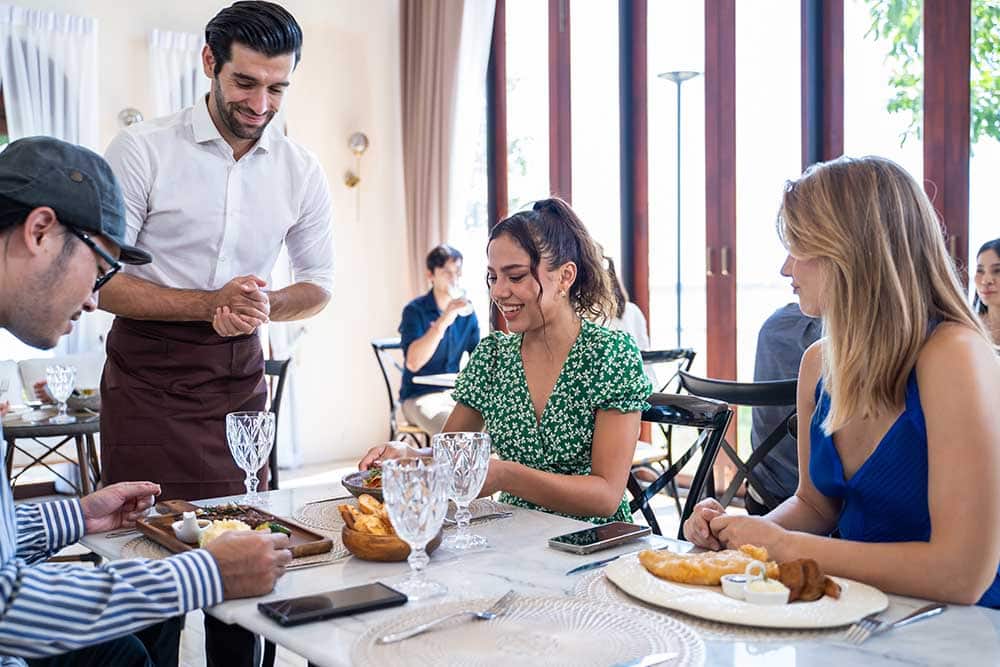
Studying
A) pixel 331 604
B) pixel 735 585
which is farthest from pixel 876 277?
pixel 331 604

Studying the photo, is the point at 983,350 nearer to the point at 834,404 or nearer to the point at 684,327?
the point at 834,404

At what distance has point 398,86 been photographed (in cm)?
699

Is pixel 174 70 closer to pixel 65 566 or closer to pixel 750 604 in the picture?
pixel 65 566

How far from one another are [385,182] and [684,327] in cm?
255

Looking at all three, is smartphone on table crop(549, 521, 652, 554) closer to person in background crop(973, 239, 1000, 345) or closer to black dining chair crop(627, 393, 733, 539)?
black dining chair crop(627, 393, 733, 539)

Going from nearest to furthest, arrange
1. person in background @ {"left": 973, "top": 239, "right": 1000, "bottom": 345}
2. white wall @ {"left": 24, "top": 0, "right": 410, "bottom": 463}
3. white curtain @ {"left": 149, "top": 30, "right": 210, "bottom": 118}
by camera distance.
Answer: person in background @ {"left": 973, "top": 239, "right": 1000, "bottom": 345} → white curtain @ {"left": 149, "top": 30, "right": 210, "bottom": 118} → white wall @ {"left": 24, "top": 0, "right": 410, "bottom": 463}

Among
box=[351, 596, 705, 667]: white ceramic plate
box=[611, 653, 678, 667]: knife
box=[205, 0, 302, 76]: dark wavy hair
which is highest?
box=[205, 0, 302, 76]: dark wavy hair

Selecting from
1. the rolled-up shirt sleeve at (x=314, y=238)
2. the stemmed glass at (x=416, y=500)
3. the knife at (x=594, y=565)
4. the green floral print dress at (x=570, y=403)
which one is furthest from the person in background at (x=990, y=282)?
the stemmed glass at (x=416, y=500)

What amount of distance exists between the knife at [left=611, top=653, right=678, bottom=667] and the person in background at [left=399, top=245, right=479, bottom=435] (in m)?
4.23

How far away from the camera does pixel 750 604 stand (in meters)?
1.19

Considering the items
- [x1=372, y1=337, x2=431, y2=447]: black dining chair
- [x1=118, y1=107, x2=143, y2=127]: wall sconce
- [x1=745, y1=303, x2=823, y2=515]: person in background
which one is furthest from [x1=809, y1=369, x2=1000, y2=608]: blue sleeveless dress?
[x1=118, y1=107, x2=143, y2=127]: wall sconce

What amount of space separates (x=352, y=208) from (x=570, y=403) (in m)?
4.95

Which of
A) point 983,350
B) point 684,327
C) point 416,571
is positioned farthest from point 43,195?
point 684,327

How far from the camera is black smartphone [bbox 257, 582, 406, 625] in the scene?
1175 millimetres
